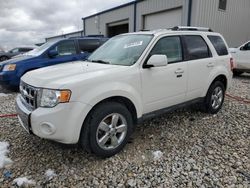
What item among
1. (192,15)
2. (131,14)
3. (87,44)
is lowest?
(87,44)

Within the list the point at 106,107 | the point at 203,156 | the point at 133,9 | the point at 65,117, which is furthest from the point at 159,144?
the point at 133,9

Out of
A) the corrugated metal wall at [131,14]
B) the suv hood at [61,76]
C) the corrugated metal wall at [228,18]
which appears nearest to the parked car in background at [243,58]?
the corrugated metal wall at [228,18]

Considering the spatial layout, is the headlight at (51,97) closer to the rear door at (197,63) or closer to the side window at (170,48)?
the side window at (170,48)

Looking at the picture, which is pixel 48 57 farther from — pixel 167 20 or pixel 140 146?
pixel 167 20

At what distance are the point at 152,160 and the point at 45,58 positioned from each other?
516cm

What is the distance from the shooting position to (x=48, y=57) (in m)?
6.86

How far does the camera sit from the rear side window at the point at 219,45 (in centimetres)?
452

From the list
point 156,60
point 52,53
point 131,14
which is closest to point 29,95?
point 156,60

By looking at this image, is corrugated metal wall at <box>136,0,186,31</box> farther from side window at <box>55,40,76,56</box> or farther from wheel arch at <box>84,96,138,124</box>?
wheel arch at <box>84,96,138,124</box>

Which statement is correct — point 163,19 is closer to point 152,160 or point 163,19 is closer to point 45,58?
point 45,58

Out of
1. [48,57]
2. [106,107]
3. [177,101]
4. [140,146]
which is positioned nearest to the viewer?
[106,107]

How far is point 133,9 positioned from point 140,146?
50.5ft

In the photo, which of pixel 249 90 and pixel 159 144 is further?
pixel 249 90

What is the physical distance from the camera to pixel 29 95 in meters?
2.88
